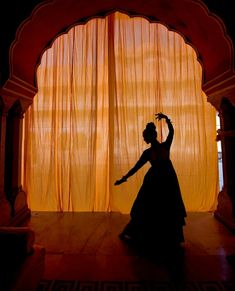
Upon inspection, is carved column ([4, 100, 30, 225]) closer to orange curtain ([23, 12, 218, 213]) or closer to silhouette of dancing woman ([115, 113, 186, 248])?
orange curtain ([23, 12, 218, 213])

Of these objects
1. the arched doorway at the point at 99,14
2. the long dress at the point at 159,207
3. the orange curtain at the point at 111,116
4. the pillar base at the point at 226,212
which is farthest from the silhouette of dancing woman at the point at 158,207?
the orange curtain at the point at 111,116

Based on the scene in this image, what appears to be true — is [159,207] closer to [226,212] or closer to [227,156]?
[226,212]

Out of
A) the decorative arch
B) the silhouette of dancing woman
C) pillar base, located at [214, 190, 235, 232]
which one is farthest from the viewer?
pillar base, located at [214, 190, 235, 232]

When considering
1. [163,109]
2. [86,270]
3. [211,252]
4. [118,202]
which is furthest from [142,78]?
[86,270]

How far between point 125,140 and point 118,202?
900mm

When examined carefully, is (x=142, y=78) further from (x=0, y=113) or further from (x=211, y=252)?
(x=211, y=252)

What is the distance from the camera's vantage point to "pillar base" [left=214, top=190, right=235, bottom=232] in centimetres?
269

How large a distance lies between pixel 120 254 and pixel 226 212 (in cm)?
149

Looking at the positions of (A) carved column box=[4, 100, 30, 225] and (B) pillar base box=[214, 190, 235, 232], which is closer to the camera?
(B) pillar base box=[214, 190, 235, 232]

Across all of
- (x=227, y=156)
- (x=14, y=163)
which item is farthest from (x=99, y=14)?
(x=227, y=156)

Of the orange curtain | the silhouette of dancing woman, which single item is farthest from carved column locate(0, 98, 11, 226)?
the silhouette of dancing woman

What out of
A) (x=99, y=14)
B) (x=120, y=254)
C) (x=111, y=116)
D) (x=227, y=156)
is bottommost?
(x=120, y=254)

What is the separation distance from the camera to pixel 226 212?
2.84 m

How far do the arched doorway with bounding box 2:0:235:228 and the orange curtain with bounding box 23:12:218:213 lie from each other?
1.90ft
